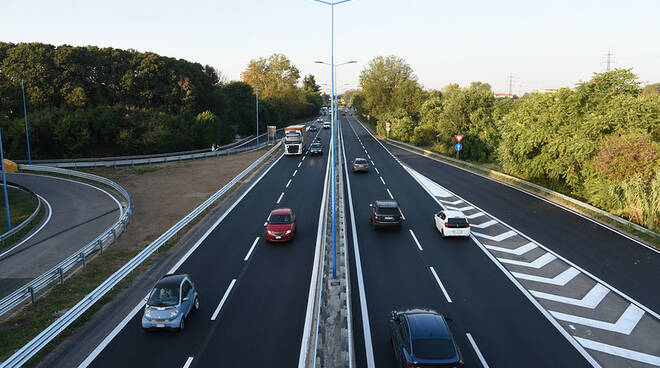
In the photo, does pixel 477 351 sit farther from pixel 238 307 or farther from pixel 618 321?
pixel 238 307

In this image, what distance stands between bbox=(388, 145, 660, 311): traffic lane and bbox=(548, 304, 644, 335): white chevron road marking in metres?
1.11

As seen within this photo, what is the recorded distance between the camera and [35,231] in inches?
1063

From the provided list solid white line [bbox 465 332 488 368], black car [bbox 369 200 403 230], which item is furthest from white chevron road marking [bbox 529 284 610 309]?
black car [bbox 369 200 403 230]

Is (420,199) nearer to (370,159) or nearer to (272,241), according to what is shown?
(272,241)

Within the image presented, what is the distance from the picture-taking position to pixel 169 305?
13.2m

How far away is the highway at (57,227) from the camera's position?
20156mm

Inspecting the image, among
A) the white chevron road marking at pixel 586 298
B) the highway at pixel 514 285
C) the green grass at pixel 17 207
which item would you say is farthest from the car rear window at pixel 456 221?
the green grass at pixel 17 207

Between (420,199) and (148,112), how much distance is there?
51.0 m

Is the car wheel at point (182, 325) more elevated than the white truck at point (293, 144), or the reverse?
the white truck at point (293, 144)

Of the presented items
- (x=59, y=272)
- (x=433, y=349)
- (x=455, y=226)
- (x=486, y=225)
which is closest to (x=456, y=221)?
(x=455, y=226)

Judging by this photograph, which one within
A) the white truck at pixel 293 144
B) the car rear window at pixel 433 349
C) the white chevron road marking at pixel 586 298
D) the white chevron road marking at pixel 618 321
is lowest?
the white chevron road marking at pixel 618 321

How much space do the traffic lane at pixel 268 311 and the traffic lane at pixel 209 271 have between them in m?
0.65

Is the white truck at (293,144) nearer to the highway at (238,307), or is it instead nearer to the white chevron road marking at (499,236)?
the highway at (238,307)

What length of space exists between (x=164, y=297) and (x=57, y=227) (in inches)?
754
